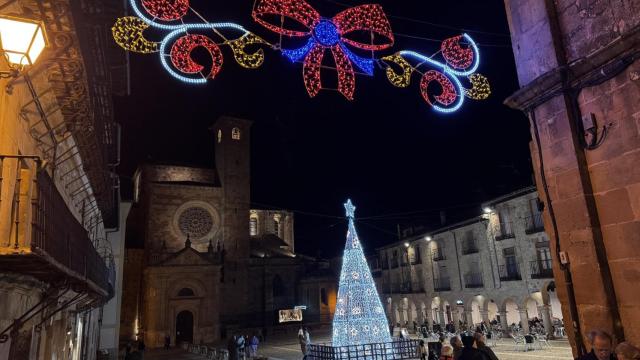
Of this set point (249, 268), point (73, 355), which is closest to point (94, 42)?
point (73, 355)

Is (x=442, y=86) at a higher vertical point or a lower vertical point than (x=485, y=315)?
higher

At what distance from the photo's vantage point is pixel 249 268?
139ft

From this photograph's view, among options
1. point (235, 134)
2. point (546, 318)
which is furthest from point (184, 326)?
point (546, 318)

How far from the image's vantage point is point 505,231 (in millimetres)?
28734

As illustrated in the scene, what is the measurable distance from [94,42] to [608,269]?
348 inches

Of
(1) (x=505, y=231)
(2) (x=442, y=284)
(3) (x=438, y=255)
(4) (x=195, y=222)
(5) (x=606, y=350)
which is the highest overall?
(4) (x=195, y=222)

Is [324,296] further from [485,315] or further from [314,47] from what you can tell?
[314,47]

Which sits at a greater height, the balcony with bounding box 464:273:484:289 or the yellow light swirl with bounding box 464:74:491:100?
the yellow light swirl with bounding box 464:74:491:100

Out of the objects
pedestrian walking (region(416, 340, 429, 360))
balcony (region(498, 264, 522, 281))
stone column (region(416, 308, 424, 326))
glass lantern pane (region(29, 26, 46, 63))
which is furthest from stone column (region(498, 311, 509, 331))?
glass lantern pane (region(29, 26, 46, 63))

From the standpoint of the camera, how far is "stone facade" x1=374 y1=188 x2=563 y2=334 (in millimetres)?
26484

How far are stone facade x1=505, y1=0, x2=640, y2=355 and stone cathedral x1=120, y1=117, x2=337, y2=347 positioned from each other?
34048mm

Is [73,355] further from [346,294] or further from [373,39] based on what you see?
[373,39]

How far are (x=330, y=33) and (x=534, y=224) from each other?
75.2 feet

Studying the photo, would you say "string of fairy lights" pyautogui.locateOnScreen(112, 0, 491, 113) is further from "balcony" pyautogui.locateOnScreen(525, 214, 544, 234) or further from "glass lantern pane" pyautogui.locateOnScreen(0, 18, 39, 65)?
"balcony" pyautogui.locateOnScreen(525, 214, 544, 234)
